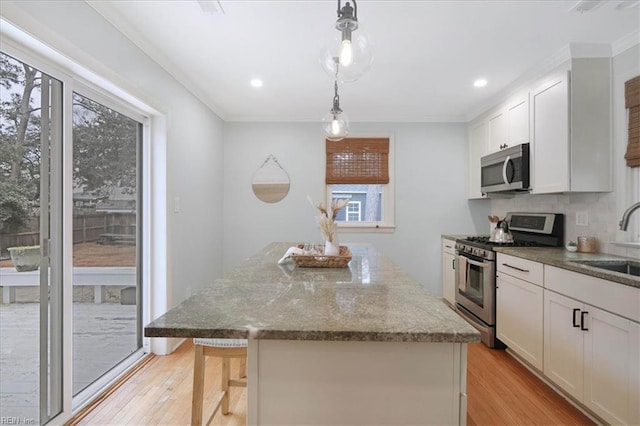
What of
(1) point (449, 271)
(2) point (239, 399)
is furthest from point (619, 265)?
(2) point (239, 399)

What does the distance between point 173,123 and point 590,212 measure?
3532 mm

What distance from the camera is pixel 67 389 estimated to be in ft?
6.09

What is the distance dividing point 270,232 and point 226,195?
2.49 feet

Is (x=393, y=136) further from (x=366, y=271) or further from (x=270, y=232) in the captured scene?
(x=366, y=271)

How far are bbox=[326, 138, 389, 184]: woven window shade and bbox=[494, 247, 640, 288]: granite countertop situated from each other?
1857 millimetres

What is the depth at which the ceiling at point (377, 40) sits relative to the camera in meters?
2.00

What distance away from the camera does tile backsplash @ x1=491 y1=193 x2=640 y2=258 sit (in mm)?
2424

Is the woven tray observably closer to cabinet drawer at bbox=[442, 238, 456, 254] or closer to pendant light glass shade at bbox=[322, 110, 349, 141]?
pendant light glass shade at bbox=[322, 110, 349, 141]

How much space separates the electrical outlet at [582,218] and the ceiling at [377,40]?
1.27 m

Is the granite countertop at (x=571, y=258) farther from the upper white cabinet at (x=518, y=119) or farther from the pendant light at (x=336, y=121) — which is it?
the pendant light at (x=336, y=121)

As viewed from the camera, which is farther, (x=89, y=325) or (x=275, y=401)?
(x=89, y=325)

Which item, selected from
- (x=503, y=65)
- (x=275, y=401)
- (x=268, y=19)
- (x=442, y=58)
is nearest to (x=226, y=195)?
(x=268, y=19)

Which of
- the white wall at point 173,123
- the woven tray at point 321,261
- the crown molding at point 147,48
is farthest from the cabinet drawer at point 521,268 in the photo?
the crown molding at point 147,48

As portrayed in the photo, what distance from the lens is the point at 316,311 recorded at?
3.59 feet
